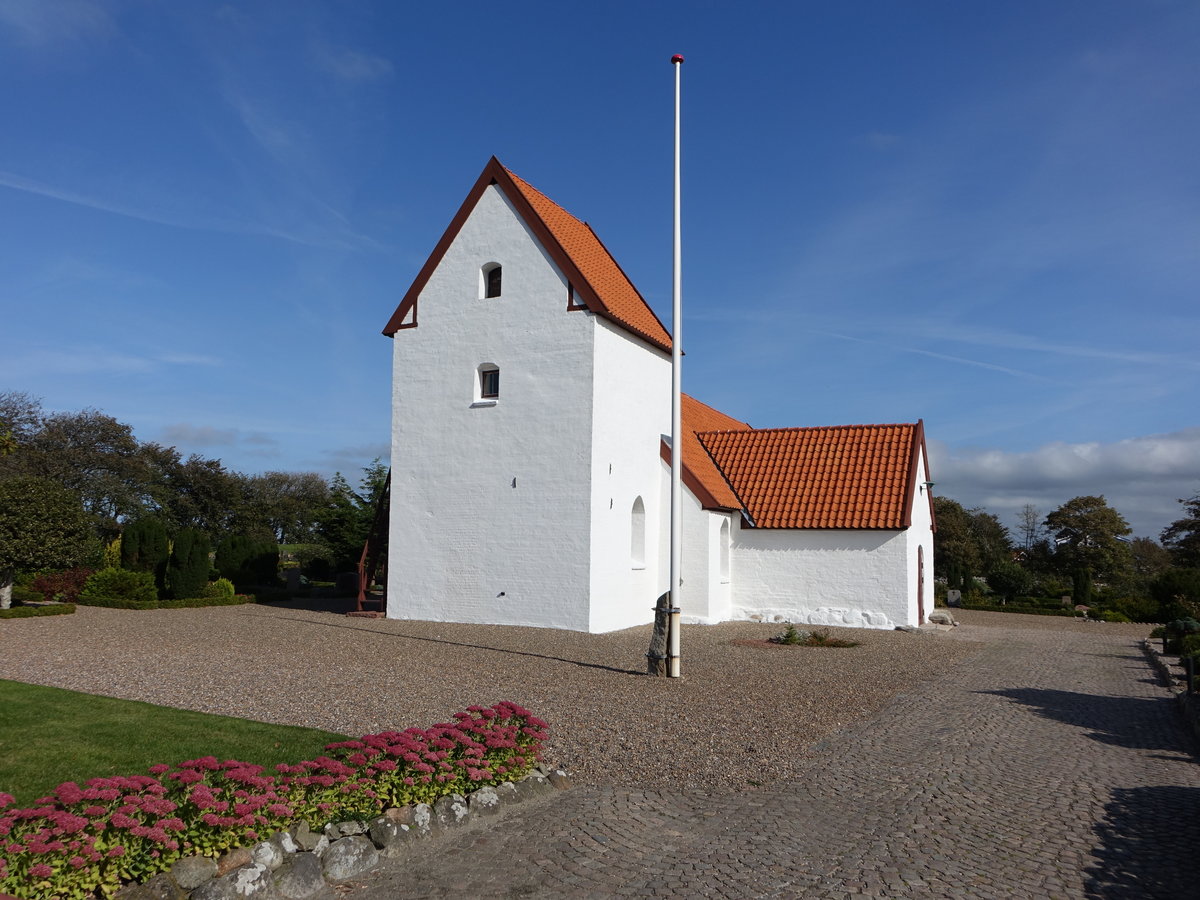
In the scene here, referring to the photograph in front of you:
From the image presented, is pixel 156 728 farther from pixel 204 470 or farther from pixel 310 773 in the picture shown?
pixel 204 470

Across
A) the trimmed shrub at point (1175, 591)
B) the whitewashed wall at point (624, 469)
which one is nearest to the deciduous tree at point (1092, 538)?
the trimmed shrub at point (1175, 591)

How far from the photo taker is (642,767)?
7.12m

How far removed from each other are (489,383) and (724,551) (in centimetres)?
742

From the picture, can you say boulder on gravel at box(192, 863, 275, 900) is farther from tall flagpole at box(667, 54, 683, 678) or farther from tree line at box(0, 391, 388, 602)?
tree line at box(0, 391, 388, 602)

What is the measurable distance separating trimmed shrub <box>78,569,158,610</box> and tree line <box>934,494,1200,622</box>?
2969cm

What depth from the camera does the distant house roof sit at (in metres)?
17.8

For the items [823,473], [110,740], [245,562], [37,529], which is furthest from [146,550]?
[823,473]

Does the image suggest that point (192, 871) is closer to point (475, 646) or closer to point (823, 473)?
point (475, 646)

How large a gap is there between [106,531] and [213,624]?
2711 centimetres

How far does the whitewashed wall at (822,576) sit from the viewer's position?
1978 centimetres

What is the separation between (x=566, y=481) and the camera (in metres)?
17.3

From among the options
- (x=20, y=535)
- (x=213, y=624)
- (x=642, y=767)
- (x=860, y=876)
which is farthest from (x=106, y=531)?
(x=860, y=876)

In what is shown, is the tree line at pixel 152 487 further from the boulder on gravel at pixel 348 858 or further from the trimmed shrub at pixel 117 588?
the boulder on gravel at pixel 348 858

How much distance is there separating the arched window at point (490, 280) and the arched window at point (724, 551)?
796 cm
